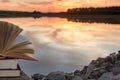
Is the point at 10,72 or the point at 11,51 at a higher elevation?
the point at 11,51

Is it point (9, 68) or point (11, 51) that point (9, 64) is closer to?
point (9, 68)

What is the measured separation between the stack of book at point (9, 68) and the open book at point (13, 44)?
0.14 meters

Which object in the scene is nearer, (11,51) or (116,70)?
(11,51)

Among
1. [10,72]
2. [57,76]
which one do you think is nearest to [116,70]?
[57,76]

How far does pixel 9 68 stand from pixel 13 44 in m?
0.39

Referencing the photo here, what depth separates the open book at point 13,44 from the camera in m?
6.53

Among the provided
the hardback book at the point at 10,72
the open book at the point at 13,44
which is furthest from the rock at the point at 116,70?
the hardback book at the point at 10,72

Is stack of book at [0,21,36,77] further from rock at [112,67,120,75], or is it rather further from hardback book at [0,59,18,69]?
rock at [112,67,120,75]

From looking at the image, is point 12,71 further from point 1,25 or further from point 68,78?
point 68,78

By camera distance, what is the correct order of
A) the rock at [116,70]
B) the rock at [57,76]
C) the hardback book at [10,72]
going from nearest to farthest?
1. the hardback book at [10,72]
2. the rock at [116,70]
3. the rock at [57,76]

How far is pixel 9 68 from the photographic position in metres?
6.66

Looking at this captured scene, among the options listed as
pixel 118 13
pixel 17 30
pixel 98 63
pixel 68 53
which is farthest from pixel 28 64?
pixel 118 13

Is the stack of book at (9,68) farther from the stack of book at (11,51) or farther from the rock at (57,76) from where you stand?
the rock at (57,76)

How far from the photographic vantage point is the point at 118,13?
435ft
